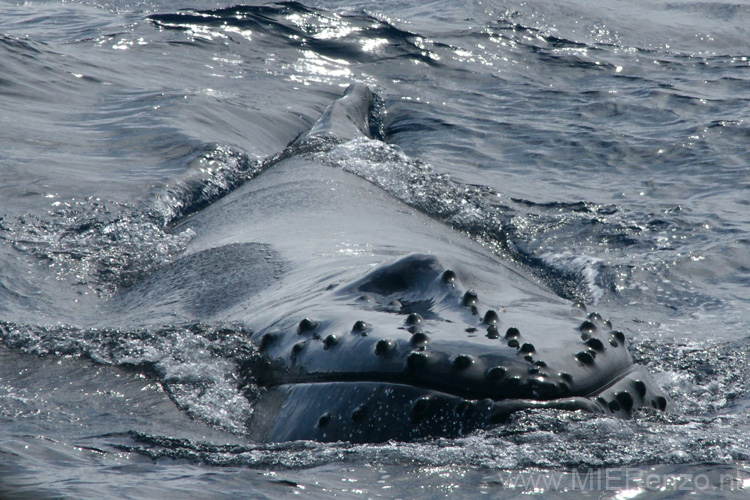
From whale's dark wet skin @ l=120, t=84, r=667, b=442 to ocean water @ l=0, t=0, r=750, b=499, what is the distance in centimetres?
13

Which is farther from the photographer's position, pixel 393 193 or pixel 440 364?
pixel 393 193

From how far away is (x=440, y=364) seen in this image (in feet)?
12.7

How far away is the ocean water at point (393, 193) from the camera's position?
365 centimetres

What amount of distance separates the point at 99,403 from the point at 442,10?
19.1 metres

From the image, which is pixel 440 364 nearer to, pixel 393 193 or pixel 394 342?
pixel 394 342

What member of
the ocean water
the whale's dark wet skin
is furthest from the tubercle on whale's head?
the ocean water

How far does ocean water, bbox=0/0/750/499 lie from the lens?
365 centimetres

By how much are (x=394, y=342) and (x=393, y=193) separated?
18.4 feet

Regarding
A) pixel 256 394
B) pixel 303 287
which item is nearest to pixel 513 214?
pixel 303 287

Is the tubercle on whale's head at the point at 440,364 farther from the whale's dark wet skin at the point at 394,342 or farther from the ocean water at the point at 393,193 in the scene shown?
the ocean water at the point at 393,193

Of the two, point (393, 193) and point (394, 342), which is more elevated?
point (394, 342)

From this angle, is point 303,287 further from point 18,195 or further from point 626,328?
point 18,195

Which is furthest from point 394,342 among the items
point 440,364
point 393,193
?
point 393,193

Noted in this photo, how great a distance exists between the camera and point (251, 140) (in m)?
12.2
